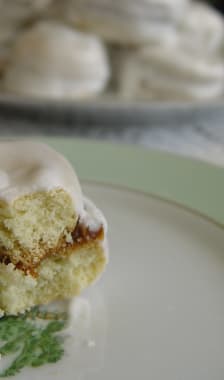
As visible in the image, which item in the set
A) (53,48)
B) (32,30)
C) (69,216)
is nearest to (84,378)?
(69,216)

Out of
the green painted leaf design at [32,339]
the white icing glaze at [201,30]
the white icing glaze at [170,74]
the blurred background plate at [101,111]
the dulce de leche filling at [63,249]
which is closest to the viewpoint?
the green painted leaf design at [32,339]

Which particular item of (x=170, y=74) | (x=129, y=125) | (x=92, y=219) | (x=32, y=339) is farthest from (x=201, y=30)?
(x=32, y=339)

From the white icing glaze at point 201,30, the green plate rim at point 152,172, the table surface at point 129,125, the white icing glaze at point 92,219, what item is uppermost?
the white icing glaze at point 201,30

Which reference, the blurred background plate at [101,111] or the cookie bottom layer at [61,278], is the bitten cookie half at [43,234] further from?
the blurred background plate at [101,111]

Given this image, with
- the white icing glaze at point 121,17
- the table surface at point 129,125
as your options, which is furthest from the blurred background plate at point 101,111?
the white icing glaze at point 121,17

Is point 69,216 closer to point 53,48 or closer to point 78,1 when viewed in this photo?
point 53,48

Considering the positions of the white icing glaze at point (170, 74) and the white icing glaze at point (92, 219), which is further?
the white icing glaze at point (170, 74)
